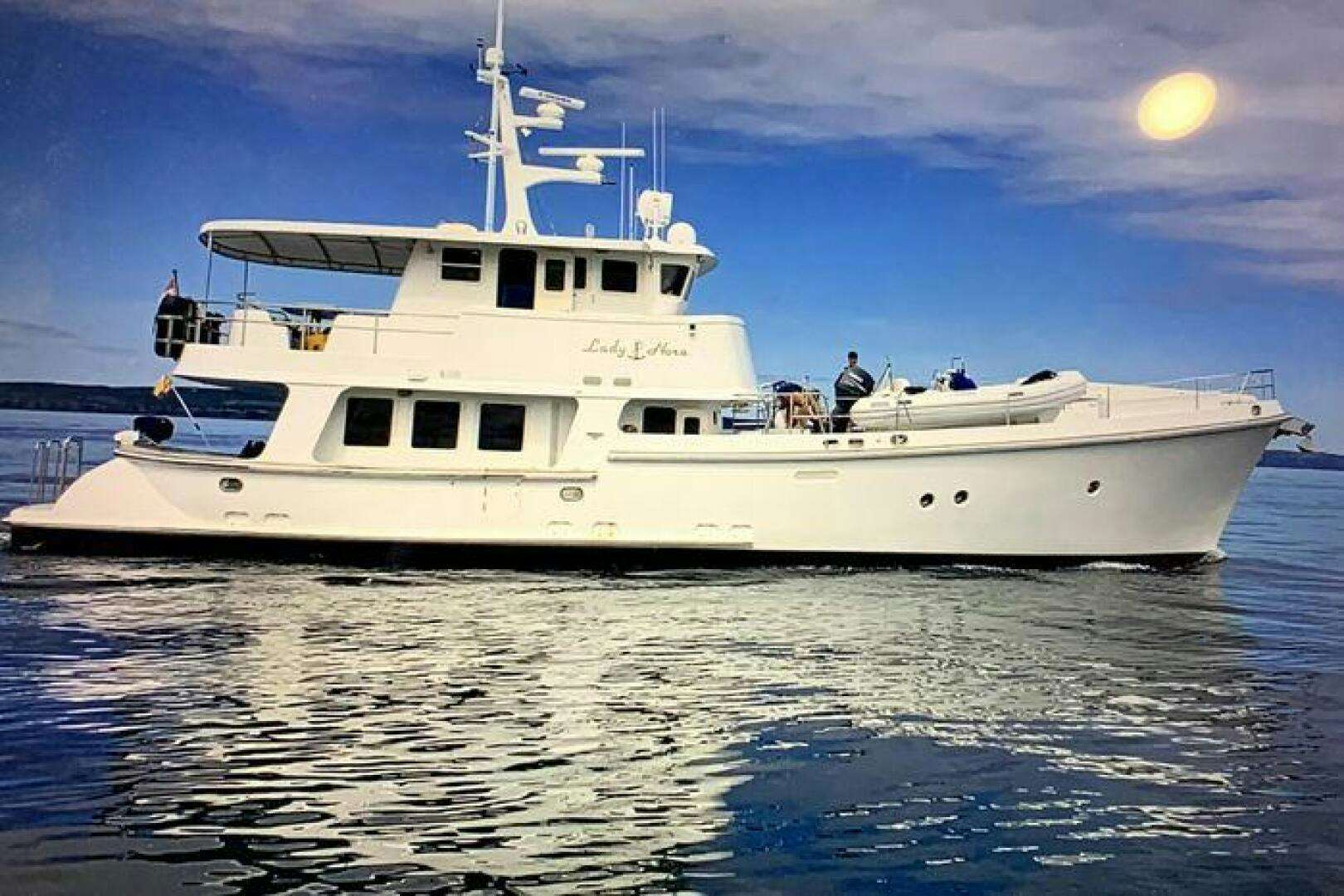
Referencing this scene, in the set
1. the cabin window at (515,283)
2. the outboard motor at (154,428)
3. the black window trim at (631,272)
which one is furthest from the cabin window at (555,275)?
the outboard motor at (154,428)

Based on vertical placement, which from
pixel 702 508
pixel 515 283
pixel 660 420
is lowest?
pixel 702 508

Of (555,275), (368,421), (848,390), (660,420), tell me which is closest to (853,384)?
(848,390)

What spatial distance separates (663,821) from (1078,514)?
993 cm

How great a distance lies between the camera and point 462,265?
1453 centimetres

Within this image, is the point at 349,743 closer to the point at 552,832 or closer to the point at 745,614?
the point at 552,832

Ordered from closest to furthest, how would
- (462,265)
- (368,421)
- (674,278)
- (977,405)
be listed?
(977,405)
(368,421)
(462,265)
(674,278)

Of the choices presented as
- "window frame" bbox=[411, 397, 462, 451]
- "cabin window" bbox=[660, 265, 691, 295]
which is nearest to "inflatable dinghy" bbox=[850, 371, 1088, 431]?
"cabin window" bbox=[660, 265, 691, 295]

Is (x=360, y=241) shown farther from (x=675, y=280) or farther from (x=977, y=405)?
(x=977, y=405)

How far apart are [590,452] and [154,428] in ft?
20.3

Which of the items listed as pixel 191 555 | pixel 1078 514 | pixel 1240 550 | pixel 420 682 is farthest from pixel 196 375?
pixel 1240 550

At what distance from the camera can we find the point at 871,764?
5.94m

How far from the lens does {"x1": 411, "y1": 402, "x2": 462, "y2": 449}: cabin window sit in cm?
1397

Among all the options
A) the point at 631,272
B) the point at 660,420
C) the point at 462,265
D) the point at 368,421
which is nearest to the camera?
the point at 368,421

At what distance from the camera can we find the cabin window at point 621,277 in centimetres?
1465
